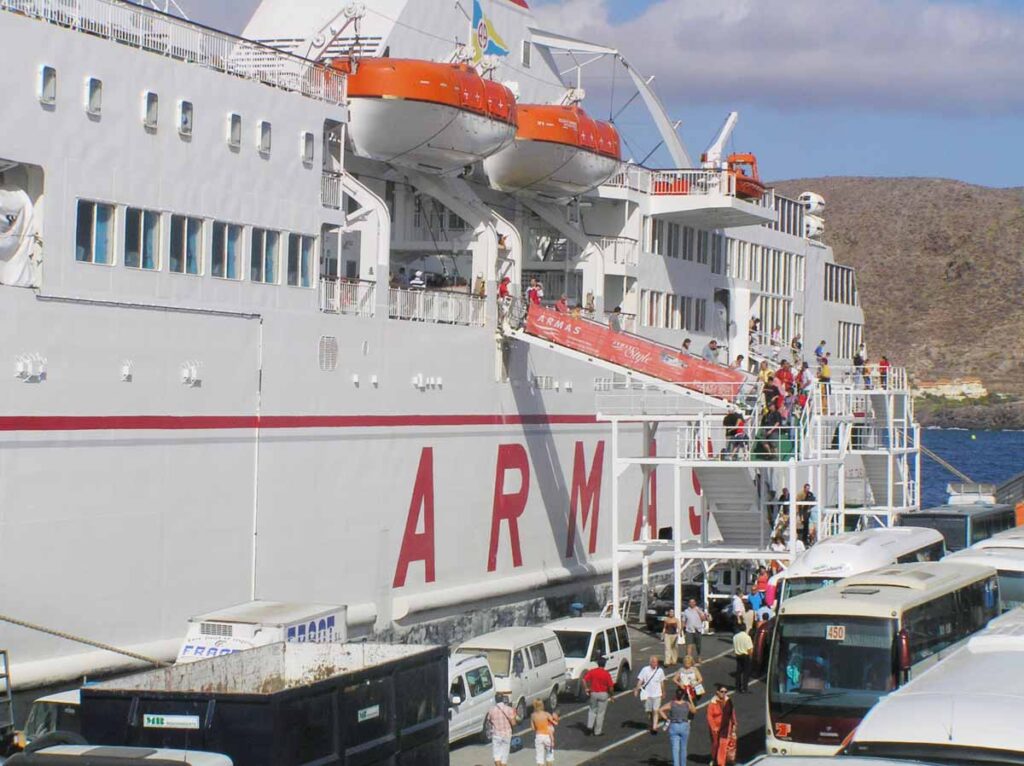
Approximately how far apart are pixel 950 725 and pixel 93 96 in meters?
15.0

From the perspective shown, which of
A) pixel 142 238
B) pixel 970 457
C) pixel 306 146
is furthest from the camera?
pixel 970 457

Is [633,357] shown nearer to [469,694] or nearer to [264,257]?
[264,257]

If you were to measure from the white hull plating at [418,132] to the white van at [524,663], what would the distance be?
932cm

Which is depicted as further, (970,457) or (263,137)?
(970,457)

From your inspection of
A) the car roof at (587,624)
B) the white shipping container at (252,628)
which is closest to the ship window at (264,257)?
the white shipping container at (252,628)

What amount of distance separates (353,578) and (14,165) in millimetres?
8894

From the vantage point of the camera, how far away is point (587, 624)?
1009 inches

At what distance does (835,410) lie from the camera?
117 ft

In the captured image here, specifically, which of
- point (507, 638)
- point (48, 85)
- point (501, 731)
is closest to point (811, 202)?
point (507, 638)

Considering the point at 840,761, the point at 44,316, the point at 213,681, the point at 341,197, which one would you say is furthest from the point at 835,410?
the point at 840,761

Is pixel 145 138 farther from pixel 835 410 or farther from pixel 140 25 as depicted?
pixel 835 410

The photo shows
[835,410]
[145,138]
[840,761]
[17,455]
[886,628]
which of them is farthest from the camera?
[835,410]

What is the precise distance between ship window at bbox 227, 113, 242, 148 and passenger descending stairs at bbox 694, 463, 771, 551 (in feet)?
39.1

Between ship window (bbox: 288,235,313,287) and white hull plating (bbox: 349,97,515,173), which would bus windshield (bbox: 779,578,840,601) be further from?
white hull plating (bbox: 349,97,515,173)
